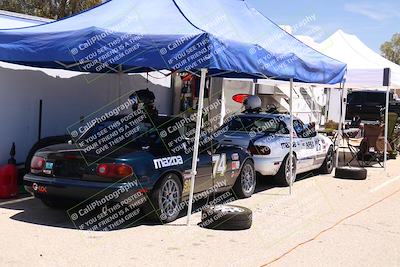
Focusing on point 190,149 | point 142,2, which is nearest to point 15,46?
point 142,2

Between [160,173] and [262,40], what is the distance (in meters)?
3.21

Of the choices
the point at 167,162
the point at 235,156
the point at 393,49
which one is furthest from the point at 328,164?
the point at 393,49

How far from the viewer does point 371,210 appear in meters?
8.77

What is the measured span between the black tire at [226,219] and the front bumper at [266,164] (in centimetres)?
286

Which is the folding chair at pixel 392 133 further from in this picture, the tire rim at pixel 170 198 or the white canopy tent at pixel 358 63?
the tire rim at pixel 170 198

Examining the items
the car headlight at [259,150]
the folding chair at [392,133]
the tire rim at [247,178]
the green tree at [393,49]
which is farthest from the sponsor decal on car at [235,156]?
the green tree at [393,49]

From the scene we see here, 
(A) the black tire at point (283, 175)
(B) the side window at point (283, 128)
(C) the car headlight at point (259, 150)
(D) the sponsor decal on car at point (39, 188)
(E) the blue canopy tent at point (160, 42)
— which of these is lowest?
(A) the black tire at point (283, 175)

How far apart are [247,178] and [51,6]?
79.4 ft

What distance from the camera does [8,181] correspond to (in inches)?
322

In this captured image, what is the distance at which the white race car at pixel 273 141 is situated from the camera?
9.79 meters

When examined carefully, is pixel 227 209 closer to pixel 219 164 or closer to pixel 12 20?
pixel 219 164

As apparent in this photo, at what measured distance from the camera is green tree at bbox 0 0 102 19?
97.1 feet

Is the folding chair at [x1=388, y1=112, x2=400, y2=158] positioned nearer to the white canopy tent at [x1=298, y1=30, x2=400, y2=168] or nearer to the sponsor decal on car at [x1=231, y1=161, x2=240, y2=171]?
the white canopy tent at [x1=298, y1=30, x2=400, y2=168]

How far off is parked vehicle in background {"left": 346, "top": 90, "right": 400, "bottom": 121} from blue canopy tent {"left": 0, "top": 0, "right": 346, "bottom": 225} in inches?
552
